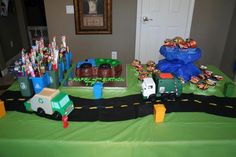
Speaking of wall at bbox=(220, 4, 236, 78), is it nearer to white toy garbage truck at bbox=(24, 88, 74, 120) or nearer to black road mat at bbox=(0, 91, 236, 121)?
black road mat at bbox=(0, 91, 236, 121)

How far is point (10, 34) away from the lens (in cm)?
382

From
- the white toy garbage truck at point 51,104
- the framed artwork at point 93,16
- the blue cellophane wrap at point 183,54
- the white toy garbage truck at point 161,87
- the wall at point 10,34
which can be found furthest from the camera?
the wall at point 10,34

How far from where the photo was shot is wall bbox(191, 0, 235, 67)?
2.88 m

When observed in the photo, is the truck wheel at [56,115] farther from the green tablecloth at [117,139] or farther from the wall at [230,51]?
the wall at [230,51]

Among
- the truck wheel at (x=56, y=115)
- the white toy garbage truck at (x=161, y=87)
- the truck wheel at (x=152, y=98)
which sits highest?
the white toy garbage truck at (x=161, y=87)

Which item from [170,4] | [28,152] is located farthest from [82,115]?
→ [170,4]

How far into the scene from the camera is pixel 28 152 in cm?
90

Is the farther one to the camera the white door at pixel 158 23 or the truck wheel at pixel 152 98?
the white door at pixel 158 23

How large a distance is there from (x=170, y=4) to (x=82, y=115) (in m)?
2.50

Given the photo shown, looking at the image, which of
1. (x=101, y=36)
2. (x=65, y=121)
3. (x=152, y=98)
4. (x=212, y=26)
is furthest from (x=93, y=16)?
(x=65, y=121)

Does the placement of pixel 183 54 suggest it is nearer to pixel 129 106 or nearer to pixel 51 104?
pixel 129 106

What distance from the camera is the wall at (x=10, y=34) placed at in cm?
354

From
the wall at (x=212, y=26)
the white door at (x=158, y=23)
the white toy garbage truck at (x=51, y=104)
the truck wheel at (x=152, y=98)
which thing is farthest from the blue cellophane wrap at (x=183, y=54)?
the wall at (x=212, y=26)

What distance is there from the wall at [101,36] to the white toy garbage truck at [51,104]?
7.13 ft
